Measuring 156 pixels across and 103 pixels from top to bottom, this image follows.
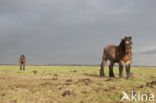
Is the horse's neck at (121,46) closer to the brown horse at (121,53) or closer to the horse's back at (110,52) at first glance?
the brown horse at (121,53)

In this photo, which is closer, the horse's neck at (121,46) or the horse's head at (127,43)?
the horse's head at (127,43)

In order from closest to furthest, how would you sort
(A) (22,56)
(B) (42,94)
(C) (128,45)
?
(B) (42,94) → (C) (128,45) → (A) (22,56)

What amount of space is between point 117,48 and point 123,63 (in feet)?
4.86

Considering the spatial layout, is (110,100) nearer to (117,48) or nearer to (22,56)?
(117,48)

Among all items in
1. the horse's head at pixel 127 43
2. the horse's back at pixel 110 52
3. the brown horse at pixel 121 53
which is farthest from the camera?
the horse's back at pixel 110 52

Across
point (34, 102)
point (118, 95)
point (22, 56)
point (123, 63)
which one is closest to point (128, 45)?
point (123, 63)

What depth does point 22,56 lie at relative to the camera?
28.0m

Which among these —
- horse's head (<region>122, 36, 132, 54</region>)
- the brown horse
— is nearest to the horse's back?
the brown horse
